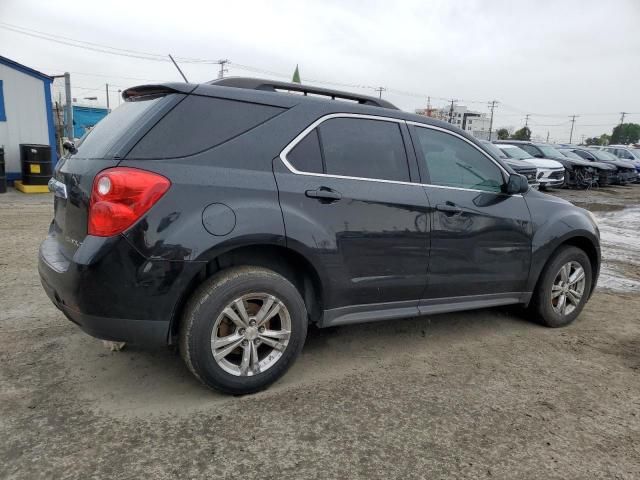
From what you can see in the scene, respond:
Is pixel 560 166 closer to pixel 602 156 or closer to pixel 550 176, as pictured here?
pixel 550 176

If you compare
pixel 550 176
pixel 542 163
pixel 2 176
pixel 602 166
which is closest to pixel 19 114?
pixel 2 176

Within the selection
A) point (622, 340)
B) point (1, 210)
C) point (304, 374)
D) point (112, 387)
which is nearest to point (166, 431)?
point (112, 387)

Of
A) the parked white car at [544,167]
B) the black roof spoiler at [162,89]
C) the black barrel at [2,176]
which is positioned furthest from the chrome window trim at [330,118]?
the parked white car at [544,167]

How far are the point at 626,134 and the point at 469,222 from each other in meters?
119

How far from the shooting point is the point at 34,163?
11672 millimetres

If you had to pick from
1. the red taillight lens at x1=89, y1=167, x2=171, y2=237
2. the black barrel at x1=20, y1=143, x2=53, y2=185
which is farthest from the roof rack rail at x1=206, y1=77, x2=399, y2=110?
the black barrel at x1=20, y1=143, x2=53, y2=185

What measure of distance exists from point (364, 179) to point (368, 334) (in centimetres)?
146

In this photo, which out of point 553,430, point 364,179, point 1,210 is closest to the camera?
point 553,430

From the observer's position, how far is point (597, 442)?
2730 millimetres

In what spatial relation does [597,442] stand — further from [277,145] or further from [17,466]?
[17,466]

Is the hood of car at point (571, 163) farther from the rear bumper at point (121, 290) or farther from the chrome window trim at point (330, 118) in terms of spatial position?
the rear bumper at point (121, 290)

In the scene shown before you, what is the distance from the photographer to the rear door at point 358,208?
3055 millimetres

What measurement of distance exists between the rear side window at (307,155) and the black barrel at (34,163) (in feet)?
35.0

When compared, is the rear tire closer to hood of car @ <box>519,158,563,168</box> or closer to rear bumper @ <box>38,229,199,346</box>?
rear bumper @ <box>38,229,199,346</box>
